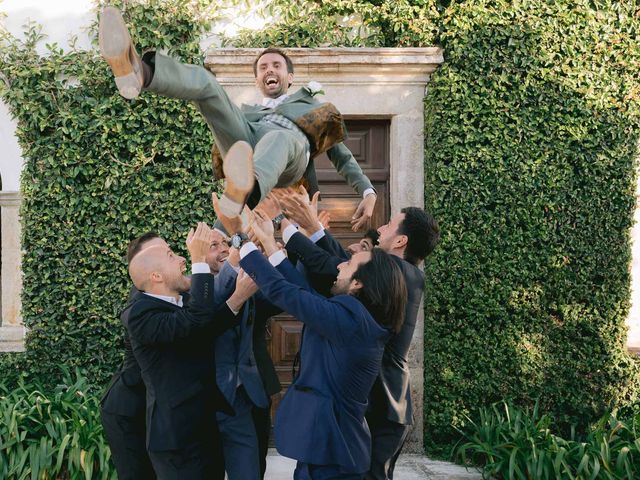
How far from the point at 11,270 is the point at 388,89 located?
3.83 m

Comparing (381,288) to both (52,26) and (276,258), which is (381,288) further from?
(52,26)

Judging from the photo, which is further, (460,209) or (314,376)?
(460,209)

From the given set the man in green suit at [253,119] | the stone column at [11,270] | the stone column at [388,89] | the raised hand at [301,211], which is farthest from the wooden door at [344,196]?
the raised hand at [301,211]

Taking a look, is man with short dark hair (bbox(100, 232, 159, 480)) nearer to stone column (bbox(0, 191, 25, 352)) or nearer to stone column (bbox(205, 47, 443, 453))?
stone column (bbox(205, 47, 443, 453))

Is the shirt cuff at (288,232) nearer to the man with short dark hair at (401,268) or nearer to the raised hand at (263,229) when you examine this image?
the man with short dark hair at (401,268)

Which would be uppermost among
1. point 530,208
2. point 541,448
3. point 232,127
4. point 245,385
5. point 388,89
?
point 388,89

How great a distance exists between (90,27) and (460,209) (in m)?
3.70

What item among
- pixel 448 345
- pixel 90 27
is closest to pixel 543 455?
pixel 448 345

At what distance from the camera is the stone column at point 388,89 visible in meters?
6.34

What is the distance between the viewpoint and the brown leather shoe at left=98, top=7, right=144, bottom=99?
2383 millimetres

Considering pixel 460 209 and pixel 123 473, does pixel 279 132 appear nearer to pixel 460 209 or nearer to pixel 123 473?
pixel 123 473

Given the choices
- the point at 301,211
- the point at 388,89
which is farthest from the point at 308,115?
the point at 388,89

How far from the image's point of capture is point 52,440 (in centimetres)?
507

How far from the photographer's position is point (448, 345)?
642 centimetres
